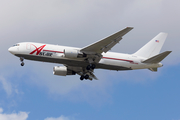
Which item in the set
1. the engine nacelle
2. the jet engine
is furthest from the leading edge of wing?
the engine nacelle

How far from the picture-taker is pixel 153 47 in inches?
1874

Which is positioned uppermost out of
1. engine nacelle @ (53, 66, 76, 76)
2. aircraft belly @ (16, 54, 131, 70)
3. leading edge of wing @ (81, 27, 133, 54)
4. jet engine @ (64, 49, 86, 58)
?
leading edge of wing @ (81, 27, 133, 54)

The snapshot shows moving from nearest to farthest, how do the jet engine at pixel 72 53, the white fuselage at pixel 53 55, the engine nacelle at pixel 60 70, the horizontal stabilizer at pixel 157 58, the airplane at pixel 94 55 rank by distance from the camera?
the jet engine at pixel 72 53, the airplane at pixel 94 55, the white fuselage at pixel 53 55, the horizontal stabilizer at pixel 157 58, the engine nacelle at pixel 60 70

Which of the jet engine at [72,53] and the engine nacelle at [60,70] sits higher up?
the jet engine at [72,53]

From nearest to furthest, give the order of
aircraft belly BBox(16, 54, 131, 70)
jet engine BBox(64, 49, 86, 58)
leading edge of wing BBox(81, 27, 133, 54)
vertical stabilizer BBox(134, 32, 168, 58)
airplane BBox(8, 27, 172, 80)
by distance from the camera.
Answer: leading edge of wing BBox(81, 27, 133, 54)
jet engine BBox(64, 49, 86, 58)
airplane BBox(8, 27, 172, 80)
aircraft belly BBox(16, 54, 131, 70)
vertical stabilizer BBox(134, 32, 168, 58)

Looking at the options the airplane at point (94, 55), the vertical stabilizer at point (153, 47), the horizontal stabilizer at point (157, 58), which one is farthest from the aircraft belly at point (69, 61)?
the vertical stabilizer at point (153, 47)

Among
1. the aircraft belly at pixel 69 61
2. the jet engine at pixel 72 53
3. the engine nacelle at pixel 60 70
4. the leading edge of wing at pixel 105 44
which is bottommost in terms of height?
the engine nacelle at pixel 60 70

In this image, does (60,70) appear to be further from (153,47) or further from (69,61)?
(153,47)

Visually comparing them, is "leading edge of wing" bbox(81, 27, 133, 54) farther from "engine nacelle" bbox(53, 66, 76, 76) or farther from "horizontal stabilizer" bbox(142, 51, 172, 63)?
"engine nacelle" bbox(53, 66, 76, 76)

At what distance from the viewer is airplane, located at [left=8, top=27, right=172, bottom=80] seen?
133 ft

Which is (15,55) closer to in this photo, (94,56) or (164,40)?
(94,56)

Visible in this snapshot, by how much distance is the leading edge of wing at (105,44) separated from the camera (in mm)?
38237

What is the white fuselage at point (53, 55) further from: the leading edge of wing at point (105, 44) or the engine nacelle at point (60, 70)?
the engine nacelle at point (60, 70)

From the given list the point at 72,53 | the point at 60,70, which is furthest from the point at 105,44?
the point at 60,70
